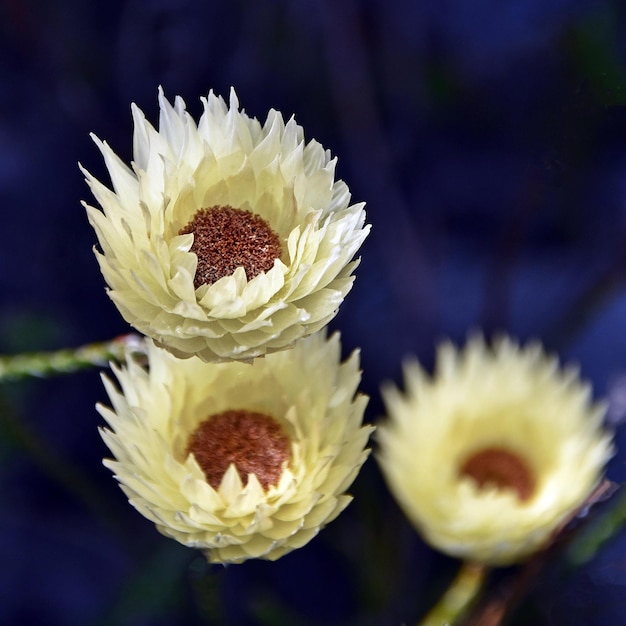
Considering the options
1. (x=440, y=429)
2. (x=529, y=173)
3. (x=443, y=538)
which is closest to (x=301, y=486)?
(x=443, y=538)

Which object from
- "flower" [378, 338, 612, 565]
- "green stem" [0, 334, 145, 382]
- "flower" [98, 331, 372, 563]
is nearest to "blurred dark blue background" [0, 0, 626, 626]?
"flower" [378, 338, 612, 565]

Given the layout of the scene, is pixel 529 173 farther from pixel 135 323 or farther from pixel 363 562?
pixel 135 323

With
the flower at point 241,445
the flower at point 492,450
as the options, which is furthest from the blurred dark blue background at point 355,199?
the flower at point 241,445

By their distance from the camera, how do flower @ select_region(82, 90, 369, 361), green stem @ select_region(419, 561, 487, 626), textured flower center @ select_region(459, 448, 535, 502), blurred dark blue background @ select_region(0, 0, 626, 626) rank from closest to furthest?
1. flower @ select_region(82, 90, 369, 361)
2. green stem @ select_region(419, 561, 487, 626)
3. textured flower center @ select_region(459, 448, 535, 502)
4. blurred dark blue background @ select_region(0, 0, 626, 626)

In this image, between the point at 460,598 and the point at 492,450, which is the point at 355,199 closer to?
the point at 492,450

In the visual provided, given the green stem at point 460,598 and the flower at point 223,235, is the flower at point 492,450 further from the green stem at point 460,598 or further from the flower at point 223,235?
the flower at point 223,235

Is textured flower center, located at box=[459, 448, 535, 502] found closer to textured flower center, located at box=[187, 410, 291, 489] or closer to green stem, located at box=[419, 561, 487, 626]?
green stem, located at box=[419, 561, 487, 626]
